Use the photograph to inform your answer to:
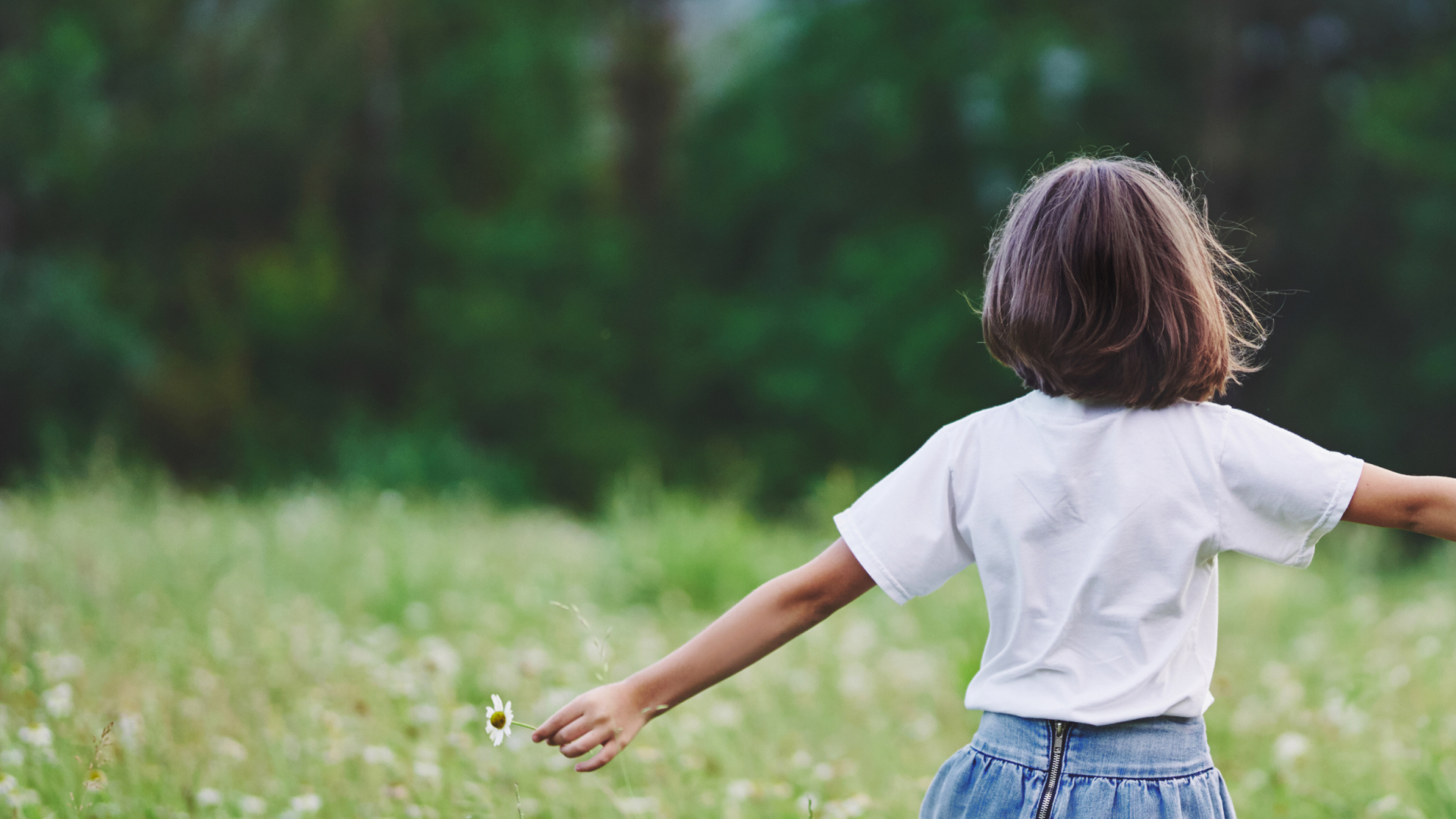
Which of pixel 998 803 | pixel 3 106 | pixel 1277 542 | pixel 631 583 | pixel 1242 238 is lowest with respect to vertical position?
pixel 998 803

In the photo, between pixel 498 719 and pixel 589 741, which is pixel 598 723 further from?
pixel 498 719

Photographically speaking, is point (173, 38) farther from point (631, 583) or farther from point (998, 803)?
point (998, 803)

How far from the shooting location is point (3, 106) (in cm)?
1138

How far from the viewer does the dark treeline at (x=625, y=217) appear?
14.4 metres

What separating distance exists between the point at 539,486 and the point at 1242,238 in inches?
418

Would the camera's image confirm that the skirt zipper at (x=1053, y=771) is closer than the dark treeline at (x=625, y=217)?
Yes

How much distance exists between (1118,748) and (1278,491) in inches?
14.8

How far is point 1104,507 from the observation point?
1523 millimetres

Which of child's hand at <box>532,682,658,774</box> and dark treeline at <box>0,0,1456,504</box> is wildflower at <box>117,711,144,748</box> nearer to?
child's hand at <box>532,682,658,774</box>

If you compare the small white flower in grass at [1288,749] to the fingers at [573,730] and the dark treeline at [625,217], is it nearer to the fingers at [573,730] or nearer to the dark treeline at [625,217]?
the fingers at [573,730]

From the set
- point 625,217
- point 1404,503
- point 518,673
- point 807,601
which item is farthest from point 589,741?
point 625,217

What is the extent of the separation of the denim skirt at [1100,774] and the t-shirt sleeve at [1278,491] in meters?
0.25

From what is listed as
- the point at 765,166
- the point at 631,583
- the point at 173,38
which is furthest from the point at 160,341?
the point at 631,583

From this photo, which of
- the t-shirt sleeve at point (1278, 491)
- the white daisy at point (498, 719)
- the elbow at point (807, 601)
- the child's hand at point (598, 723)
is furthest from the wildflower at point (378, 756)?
the t-shirt sleeve at point (1278, 491)
